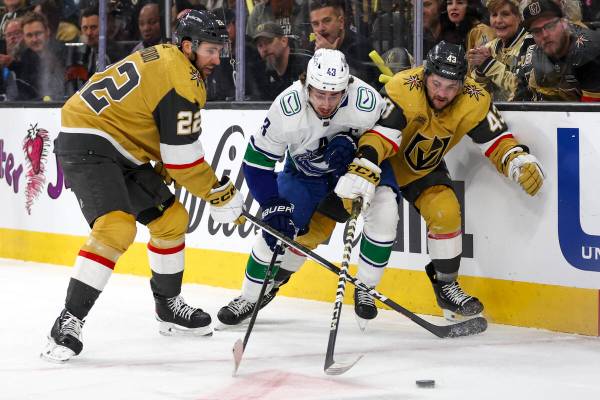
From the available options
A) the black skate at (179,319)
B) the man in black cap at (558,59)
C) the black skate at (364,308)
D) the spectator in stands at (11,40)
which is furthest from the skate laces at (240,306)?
the spectator in stands at (11,40)

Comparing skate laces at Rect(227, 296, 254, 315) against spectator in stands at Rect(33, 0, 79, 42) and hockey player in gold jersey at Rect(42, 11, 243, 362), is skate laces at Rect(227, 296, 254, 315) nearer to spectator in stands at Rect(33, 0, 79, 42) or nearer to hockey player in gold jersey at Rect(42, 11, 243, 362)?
hockey player in gold jersey at Rect(42, 11, 243, 362)

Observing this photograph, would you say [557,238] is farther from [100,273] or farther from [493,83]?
[100,273]

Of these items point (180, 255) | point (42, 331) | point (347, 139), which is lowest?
point (42, 331)

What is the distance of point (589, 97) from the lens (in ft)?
14.7

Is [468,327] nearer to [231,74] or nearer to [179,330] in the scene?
[179,330]

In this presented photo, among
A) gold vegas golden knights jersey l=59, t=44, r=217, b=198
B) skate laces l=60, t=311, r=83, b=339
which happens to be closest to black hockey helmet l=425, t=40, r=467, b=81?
gold vegas golden knights jersey l=59, t=44, r=217, b=198

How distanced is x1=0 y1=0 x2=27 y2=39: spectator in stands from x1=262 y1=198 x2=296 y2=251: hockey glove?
338cm

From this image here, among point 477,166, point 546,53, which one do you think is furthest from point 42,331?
point 546,53

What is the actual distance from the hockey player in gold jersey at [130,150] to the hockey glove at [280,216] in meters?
0.12

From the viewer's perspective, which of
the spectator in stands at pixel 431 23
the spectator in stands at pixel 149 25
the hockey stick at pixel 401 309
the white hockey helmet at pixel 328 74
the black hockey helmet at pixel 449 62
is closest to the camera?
the white hockey helmet at pixel 328 74

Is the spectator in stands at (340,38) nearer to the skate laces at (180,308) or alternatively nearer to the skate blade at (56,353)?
the skate laces at (180,308)

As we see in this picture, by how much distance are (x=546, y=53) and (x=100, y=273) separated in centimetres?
198

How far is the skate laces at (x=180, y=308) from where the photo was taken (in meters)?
4.54

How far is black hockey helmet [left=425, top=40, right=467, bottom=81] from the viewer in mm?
4406
